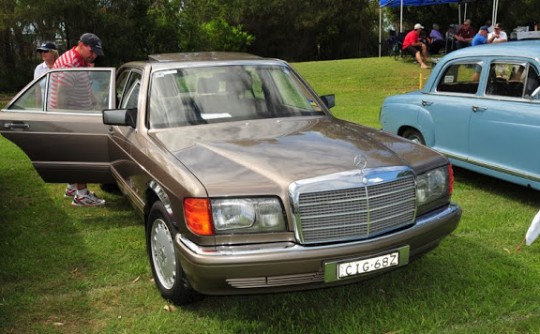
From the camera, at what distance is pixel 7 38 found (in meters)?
30.7

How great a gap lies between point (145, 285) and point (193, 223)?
4.22ft

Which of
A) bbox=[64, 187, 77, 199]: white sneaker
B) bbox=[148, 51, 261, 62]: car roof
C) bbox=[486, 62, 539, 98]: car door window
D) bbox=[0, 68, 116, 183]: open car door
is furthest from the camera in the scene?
bbox=[64, 187, 77, 199]: white sneaker

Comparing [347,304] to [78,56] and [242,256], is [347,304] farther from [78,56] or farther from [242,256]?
[78,56]

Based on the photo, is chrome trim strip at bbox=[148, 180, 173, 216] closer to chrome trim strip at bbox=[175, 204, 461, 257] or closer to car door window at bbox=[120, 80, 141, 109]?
chrome trim strip at bbox=[175, 204, 461, 257]

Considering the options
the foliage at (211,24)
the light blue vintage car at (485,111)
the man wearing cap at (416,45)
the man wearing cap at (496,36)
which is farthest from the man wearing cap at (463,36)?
the light blue vintage car at (485,111)

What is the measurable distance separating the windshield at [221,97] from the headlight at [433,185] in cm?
135

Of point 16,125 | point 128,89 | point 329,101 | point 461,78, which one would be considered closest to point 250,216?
point 329,101

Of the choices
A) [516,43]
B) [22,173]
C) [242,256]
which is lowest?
[22,173]

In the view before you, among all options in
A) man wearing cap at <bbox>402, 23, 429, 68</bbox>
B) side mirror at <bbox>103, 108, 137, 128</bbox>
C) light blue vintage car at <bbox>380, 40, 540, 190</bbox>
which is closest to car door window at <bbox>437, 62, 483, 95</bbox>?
light blue vintage car at <bbox>380, 40, 540, 190</bbox>

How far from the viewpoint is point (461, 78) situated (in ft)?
21.3

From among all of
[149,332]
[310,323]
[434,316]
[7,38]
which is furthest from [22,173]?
[7,38]

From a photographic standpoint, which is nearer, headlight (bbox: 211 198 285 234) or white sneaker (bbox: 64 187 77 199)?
headlight (bbox: 211 198 285 234)

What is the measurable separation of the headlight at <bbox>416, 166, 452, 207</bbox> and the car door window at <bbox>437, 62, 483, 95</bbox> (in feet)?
9.73

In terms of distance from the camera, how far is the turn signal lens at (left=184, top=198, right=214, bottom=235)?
2924 mm
